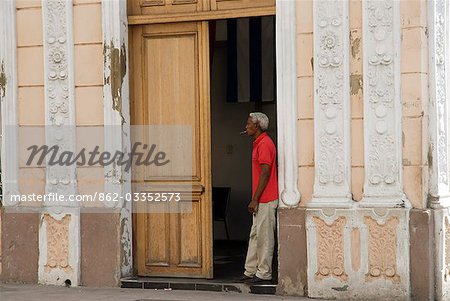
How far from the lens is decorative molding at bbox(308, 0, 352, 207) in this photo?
10.7 meters

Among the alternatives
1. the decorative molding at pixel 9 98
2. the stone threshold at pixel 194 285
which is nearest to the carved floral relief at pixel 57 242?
the decorative molding at pixel 9 98

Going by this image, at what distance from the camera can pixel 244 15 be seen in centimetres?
1149

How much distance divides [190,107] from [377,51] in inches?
98.1

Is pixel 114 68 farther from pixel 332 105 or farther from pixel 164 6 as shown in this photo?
pixel 332 105

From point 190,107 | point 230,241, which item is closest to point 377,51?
point 190,107

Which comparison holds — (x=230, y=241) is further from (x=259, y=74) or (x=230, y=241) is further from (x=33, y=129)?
(x=33, y=129)

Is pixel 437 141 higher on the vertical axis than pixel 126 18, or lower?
lower

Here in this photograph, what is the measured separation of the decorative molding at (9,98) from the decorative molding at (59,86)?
435 millimetres

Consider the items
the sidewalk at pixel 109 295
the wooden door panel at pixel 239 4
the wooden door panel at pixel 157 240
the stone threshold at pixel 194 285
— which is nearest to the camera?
the sidewalk at pixel 109 295

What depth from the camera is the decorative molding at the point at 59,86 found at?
39.1 ft

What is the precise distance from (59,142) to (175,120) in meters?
1.45

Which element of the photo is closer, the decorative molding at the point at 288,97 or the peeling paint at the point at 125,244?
the decorative molding at the point at 288,97

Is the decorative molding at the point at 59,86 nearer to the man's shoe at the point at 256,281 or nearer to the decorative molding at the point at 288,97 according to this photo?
the man's shoe at the point at 256,281

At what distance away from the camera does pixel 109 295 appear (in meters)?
11.1
